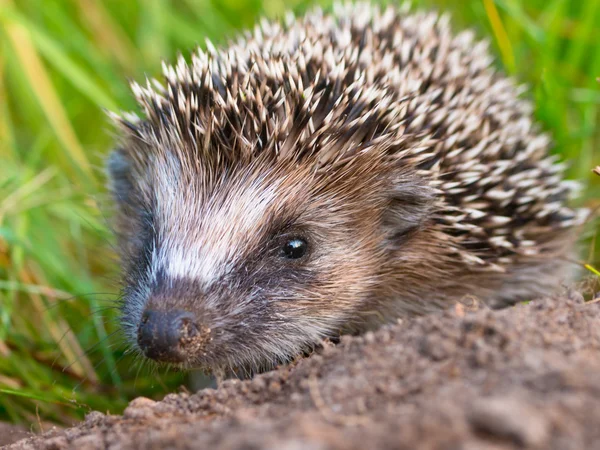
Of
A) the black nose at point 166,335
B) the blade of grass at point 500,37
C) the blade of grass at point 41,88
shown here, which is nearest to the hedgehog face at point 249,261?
the black nose at point 166,335

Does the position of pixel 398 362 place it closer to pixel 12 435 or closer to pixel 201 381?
pixel 201 381

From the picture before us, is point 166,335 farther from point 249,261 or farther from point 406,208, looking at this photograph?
point 406,208

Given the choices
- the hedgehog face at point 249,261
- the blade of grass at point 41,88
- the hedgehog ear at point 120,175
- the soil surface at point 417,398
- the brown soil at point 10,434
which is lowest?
the brown soil at point 10,434

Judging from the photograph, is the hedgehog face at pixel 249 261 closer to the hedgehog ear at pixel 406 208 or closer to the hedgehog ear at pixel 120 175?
the hedgehog ear at pixel 406 208

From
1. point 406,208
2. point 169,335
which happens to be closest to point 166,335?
point 169,335

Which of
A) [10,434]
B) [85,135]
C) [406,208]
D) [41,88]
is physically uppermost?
[41,88]

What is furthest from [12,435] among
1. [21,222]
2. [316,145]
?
[316,145]

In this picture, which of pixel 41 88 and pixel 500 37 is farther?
pixel 41 88
